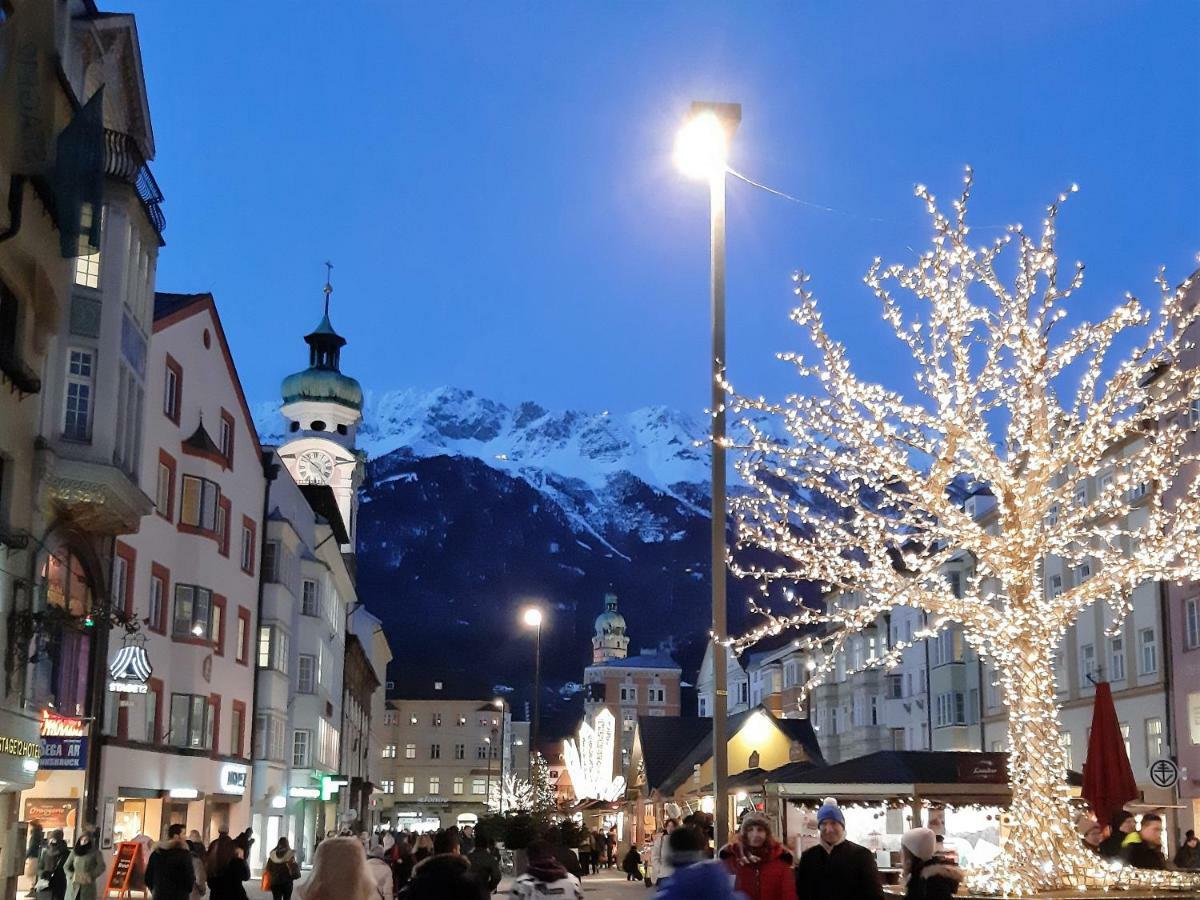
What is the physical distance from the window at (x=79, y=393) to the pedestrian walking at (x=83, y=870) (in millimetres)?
7454

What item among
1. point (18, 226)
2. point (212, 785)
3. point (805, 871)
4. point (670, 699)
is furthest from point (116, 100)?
point (670, 699)

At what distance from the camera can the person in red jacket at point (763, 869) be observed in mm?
11828

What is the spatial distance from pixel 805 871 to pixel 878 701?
2552 inches

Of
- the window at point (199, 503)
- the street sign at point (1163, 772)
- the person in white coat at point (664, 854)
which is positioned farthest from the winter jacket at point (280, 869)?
the street sign at point (1163, 772)

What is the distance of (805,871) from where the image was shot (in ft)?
36.6

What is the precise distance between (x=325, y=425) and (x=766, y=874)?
9882 cm

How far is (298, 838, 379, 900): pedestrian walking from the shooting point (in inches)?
257

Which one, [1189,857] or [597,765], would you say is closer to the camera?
[1189,857]

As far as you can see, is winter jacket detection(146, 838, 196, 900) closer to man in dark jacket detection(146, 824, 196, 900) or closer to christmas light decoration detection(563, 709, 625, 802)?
man in dark jacket detection(146, 824, 196, 900)

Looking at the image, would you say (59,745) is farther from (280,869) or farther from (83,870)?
(280,869)

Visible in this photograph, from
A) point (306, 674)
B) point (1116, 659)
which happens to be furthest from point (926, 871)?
point (306, 674)

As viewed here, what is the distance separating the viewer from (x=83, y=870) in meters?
24.4

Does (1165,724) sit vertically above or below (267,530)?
below

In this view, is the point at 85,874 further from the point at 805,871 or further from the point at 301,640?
the point at 301,640
